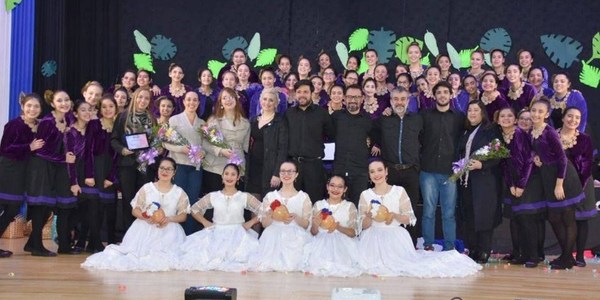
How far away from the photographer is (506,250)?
7.57 metres

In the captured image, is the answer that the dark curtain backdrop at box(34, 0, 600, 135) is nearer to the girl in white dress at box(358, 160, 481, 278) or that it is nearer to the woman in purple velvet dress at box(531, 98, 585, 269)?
the woman in purple velvet dress at box(531, 98, 585, 269)

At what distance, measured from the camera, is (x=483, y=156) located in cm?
659

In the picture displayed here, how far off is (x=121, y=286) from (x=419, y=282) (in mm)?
2056

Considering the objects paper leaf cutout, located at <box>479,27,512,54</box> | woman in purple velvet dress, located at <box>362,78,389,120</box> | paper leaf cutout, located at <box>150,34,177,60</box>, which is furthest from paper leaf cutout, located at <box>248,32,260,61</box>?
woman in purple velvet dress, located at <box>362,78,389,120</box>

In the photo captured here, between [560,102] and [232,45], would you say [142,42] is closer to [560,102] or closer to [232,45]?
[232,45]

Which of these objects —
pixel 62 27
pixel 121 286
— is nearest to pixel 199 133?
pixel 121 286

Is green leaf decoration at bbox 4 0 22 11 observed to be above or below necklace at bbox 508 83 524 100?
above

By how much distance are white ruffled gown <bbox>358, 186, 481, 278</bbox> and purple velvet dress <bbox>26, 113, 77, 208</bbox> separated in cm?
258

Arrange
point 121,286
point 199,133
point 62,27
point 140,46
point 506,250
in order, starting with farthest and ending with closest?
point 140,46, point 62,27, point 506,250, point 199,133, point 121,286

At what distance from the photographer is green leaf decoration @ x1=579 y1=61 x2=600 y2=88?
9.77 m

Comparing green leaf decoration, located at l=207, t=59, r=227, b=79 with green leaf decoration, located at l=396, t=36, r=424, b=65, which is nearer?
green leaf decoration, located at l=396, t=36, r=424, b=65

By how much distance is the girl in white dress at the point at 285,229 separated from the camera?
6.06 m

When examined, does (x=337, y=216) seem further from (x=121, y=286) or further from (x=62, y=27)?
(x=62, y=27)

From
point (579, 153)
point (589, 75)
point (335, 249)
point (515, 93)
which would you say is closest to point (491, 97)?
point (515, 93)
